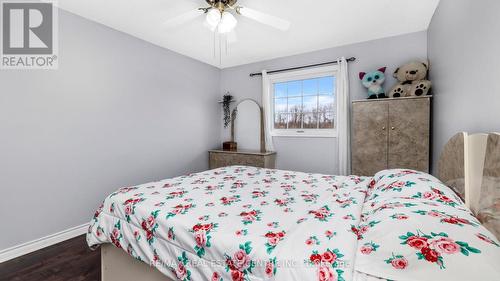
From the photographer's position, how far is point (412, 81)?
8.55 feet

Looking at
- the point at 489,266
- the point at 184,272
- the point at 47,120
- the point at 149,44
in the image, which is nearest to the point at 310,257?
the point at 489,266

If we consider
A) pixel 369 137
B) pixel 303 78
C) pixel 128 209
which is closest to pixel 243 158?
pixel 303 78

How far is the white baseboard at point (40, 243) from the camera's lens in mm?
1973

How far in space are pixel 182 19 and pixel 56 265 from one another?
2567mm

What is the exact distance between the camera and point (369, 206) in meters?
1.18

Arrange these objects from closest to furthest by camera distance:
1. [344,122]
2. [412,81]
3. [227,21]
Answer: [227,21] → [412,81] → [344,122]

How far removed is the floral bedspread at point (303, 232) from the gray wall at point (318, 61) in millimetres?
1695

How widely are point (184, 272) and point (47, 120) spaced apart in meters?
2.16

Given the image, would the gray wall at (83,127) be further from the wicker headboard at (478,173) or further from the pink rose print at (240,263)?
the wicker headboard at (478,173)

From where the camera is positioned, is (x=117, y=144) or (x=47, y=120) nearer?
(x=47, y=120)

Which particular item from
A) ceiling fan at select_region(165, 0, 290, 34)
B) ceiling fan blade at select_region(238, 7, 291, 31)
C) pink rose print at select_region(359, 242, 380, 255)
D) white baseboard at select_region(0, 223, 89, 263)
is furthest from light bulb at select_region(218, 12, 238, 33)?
white baseboard at select_region(0, 223, 89, 263)

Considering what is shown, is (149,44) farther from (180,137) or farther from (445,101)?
(445,101)

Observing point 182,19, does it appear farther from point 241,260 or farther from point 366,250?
point 366,250

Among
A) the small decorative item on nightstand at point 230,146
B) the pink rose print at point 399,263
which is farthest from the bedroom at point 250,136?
the small decorative item on nightstand at point 230,146
